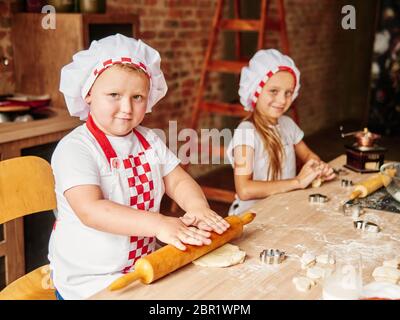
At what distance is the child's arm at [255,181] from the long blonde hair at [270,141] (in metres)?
0.12

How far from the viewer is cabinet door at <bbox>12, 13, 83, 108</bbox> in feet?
9.36

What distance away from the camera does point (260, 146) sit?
96.8 inches

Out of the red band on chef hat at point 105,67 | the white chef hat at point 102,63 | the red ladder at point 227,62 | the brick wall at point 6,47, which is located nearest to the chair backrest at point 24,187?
the white chef hat at point 102,63

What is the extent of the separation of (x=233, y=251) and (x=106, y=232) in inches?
14.7

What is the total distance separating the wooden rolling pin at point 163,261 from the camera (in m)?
1.21

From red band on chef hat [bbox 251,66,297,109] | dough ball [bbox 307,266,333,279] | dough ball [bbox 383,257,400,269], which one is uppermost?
red band on chef hat [bbox 251,66,297,109]

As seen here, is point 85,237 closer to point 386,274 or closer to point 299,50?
point 386,274

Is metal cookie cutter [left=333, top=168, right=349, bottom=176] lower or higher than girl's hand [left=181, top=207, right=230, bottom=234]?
lower

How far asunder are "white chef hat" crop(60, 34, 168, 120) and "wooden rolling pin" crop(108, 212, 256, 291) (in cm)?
52

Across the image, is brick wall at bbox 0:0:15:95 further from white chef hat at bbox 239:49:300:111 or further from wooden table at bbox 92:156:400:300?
wooden table at bbox 92:156:400:300

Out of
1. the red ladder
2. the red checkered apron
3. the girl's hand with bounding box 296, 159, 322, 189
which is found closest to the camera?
the red checkered apron

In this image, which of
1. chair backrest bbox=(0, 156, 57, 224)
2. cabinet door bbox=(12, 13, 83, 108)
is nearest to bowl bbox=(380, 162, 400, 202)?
chair backrest bbox=(0, 156, 57, 224)

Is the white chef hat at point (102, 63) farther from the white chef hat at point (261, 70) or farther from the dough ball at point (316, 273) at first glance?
the white chef hat at point (261, 70)

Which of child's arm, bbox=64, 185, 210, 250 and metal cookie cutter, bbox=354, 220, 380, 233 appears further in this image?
metal cookie cutter, bbox=354, 220, 380, 233
